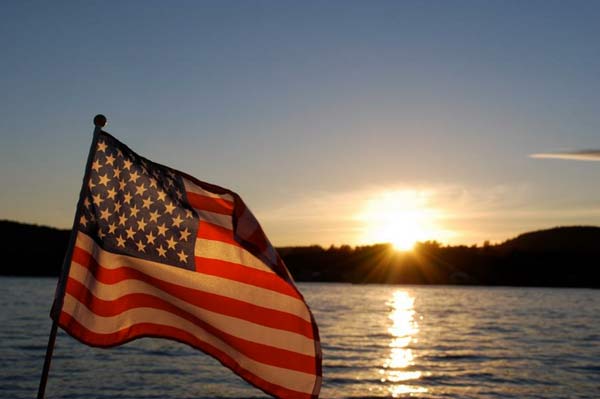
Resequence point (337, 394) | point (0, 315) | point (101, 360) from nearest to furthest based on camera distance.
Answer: point (337, 394) < point (101, 360) < point (0, 315)

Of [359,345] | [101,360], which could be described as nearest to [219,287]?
[101,360]

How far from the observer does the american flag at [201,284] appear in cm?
668

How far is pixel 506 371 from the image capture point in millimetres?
33719

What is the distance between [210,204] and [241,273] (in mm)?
694

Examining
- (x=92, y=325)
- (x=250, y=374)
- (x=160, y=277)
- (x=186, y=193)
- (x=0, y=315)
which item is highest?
(x=186, y=193)

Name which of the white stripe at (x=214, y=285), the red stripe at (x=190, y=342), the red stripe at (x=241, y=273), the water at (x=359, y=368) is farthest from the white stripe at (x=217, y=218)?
the water at (x=359, y=368)

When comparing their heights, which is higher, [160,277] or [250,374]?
[160,277]

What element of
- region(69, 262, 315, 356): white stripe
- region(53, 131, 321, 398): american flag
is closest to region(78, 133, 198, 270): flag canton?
region(53, 131, 321, 398): american flag

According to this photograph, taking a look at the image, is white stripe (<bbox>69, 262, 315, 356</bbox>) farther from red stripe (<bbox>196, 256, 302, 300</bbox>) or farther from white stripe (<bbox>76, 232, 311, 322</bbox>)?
red stripe (<bbox>196, 256, 302, 300</bbox>)

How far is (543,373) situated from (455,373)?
3.96 meters

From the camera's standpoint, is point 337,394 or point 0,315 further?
point 0,315

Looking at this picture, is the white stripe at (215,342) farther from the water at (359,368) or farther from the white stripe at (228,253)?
the water at (359,368)

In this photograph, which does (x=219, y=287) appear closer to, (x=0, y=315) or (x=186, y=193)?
(x=186, y=193)

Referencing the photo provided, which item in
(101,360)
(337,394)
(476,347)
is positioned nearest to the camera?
(337,394)
